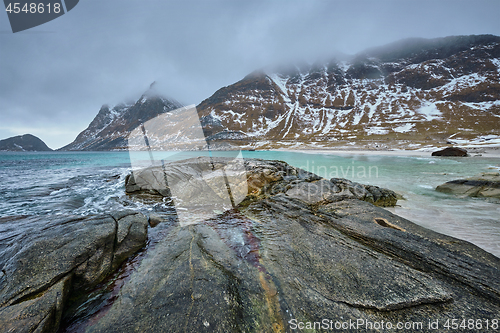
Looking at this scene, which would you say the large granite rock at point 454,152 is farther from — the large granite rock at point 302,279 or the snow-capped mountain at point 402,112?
the large granite rock at point 302,279

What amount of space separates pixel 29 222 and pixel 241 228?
8850 mm

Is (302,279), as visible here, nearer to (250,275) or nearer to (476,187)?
(250,275)

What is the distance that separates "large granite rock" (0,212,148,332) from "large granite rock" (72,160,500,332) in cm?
81

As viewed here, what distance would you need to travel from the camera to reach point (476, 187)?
1220cm

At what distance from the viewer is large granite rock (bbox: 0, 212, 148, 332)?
3277 millimetres

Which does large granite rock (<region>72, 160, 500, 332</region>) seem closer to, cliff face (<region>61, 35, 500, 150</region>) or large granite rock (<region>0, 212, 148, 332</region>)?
large granite rock (<region>0, 212, 148, 332</region>)

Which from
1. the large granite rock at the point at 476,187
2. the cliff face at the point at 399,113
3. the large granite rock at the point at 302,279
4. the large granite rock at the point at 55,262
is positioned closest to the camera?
the large granite rock at the point at 55,262

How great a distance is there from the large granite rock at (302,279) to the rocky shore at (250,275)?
23 millimetres

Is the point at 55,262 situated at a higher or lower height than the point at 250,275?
higher

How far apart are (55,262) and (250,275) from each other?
15.8ft

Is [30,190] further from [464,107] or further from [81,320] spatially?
[464,107]

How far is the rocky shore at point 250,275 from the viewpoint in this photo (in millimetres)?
3373

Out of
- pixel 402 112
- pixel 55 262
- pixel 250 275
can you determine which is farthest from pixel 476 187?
pixel 402 112

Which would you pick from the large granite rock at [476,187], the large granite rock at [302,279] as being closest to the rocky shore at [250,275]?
the large granite rock at [302,279]
